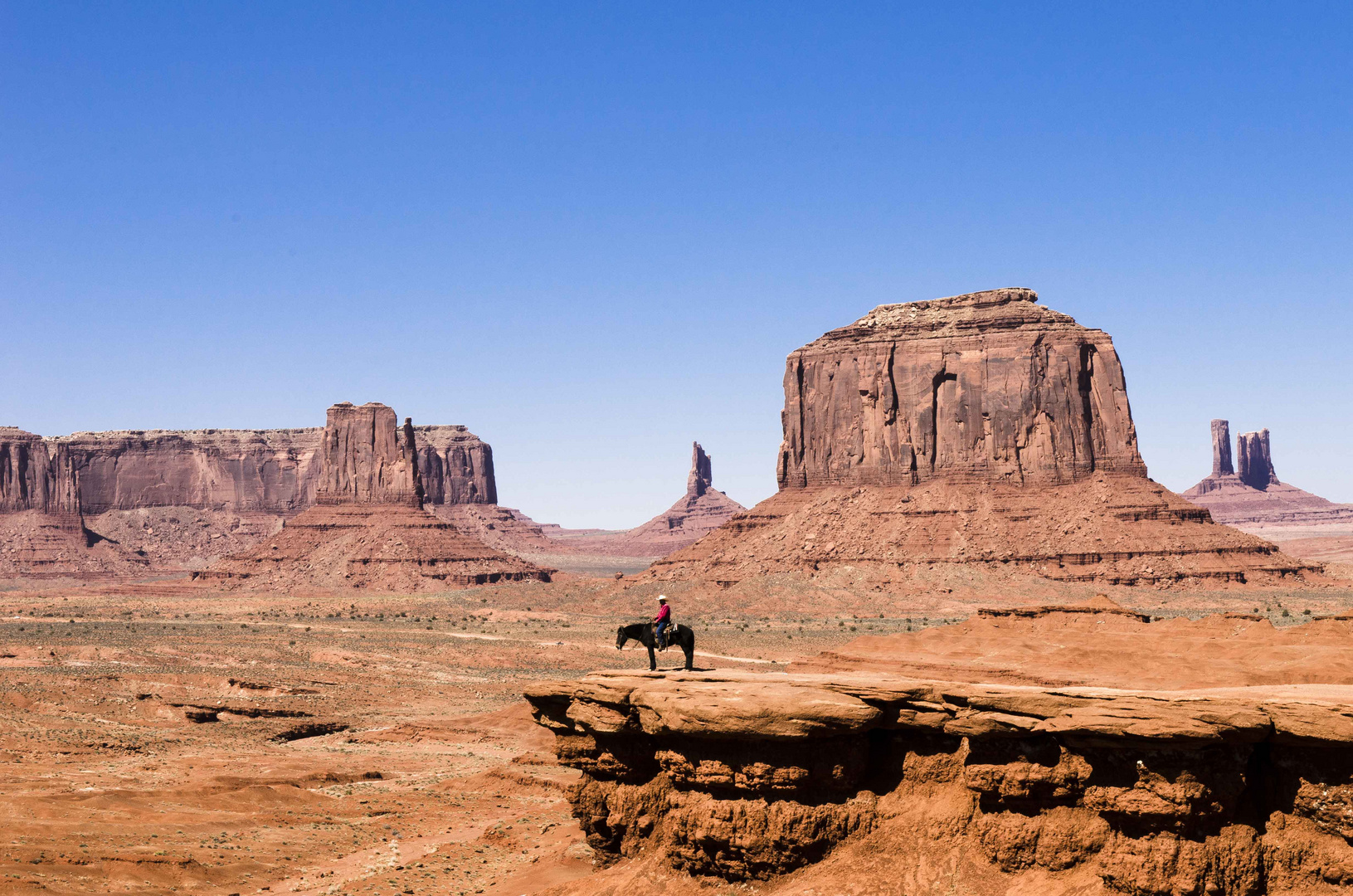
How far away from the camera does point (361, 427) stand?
142750 millimetres

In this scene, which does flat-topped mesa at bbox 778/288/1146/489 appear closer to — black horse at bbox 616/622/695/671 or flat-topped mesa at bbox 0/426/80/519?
black horse at bbox 616/622/695/671

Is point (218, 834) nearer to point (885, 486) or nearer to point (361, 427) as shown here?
point (885, 486)

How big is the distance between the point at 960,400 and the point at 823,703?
9579 cm

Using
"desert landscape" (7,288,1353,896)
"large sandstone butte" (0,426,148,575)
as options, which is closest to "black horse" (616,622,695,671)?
"desert landscape" (7,288,1353,896)

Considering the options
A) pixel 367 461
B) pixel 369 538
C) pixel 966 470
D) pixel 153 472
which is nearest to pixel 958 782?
pixel 966 470

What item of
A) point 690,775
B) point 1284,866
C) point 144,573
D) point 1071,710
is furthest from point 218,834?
point 144,573

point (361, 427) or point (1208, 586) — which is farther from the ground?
point (361, 427)

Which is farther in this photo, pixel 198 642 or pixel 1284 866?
pixel 198 642

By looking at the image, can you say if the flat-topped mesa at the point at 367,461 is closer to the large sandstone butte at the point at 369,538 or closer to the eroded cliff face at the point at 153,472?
the large sandstone butte at the point at 369,538

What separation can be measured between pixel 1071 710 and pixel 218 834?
1565cm

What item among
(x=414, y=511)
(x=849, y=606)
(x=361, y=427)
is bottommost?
(x=849, y=606)

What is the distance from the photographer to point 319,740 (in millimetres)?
35906

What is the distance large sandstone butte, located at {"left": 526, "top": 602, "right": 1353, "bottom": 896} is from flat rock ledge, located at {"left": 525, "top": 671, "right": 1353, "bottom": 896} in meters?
0.02

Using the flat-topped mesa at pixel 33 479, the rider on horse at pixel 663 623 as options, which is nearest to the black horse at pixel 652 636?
the rider on horse at pixel 663 623
